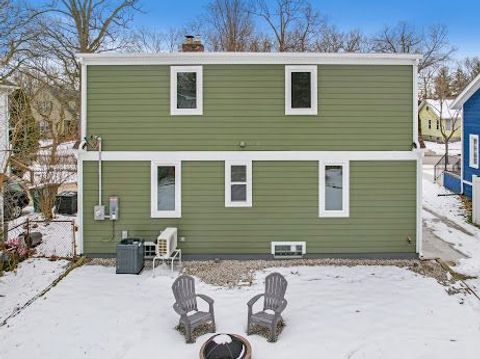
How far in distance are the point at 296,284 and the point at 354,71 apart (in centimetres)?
594

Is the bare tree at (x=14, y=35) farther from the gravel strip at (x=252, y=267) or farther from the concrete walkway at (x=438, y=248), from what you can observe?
the concrete walkway at (x=438, y=248)

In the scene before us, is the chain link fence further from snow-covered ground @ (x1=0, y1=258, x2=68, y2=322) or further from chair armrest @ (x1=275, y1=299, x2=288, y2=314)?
chair armrest @ (x1=275, y1=299, x2=288, y2=314)

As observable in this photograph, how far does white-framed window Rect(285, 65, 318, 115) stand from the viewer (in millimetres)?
11797

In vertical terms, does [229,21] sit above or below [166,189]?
above

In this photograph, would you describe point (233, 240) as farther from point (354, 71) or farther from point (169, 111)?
point (354, 71)

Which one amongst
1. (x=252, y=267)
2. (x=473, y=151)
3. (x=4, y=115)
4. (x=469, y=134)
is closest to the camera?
(x=252, y=267)

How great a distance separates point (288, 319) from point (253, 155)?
4.90 metres

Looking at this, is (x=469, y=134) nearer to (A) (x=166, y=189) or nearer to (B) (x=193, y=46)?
(B) (x=193, y=46)

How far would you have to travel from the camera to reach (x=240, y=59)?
1172 cm

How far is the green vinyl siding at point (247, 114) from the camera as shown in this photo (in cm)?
1184

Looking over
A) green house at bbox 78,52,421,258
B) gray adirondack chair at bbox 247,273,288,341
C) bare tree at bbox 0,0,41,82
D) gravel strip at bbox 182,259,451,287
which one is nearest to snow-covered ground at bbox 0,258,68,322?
green house at bbox 78,52,421,258

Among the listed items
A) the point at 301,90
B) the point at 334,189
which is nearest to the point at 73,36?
the point at 301,90

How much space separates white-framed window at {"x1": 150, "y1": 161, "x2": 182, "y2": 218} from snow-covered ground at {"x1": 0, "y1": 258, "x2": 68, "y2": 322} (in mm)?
2957

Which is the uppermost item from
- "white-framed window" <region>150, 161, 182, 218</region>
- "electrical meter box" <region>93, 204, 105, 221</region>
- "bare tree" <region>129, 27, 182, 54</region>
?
"bare tree" <region>129, 27, 182, 54</region>
